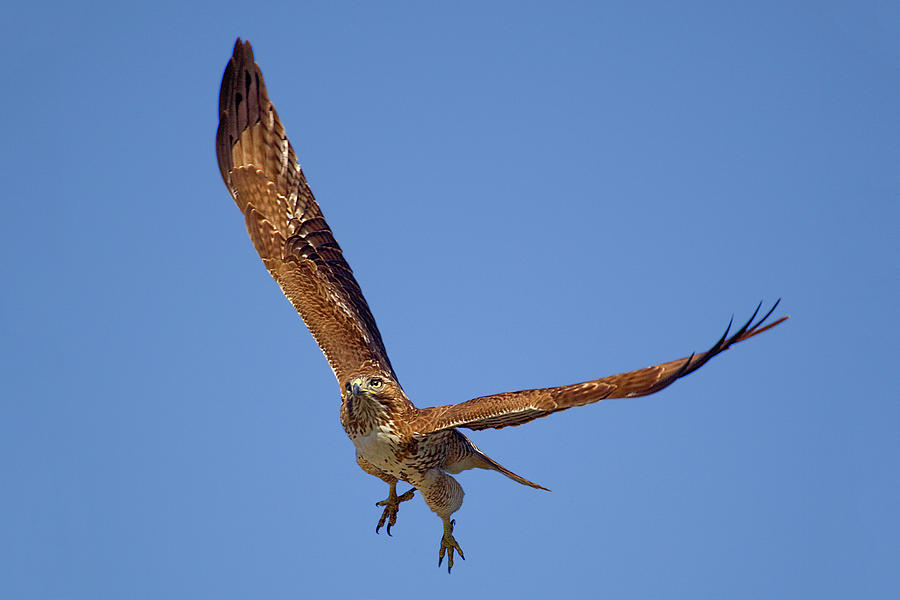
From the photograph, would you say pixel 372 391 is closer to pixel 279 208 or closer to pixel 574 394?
pixel 574 394

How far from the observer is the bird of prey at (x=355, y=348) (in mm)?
12023

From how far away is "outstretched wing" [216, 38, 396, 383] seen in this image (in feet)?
50.7

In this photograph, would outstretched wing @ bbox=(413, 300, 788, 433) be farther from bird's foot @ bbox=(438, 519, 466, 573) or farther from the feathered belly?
bird's foot @ bbox=(438, 519, 466, 573)

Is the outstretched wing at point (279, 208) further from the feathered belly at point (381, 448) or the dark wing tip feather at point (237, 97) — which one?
the feathered belly at point (381, 448)

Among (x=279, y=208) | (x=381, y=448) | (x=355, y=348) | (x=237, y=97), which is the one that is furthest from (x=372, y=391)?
(x=237, y=97)

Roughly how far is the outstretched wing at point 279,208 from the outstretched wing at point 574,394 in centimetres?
292

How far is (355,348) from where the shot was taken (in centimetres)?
1476

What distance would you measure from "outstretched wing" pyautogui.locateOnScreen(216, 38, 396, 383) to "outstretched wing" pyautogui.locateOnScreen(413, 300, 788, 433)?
2.92m

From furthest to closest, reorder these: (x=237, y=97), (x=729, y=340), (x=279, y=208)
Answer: (x=237, y=97) → (x=279, y=208) → (x=729, y=340)

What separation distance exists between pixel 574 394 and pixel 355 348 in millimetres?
3755

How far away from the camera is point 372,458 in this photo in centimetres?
1334

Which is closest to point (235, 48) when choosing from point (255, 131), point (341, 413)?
point (255, 131)

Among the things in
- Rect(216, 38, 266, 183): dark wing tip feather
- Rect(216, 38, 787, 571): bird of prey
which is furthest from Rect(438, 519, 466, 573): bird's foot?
Rect(216, 38, 266, 183): dark wing tip feather

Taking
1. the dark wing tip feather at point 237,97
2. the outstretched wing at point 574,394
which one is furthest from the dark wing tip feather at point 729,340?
Answer: the dark wing tip feather at point 237,97
